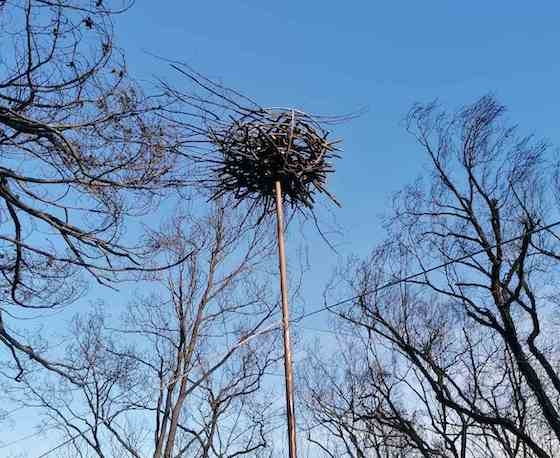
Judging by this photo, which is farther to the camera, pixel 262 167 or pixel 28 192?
pixel 28 192

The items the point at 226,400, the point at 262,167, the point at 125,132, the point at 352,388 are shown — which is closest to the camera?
the point at 262,167

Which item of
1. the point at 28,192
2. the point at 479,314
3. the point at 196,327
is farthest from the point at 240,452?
the point at 28,192

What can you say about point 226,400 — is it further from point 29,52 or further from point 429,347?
point 29,52

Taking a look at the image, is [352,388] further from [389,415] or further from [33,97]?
[33,97]

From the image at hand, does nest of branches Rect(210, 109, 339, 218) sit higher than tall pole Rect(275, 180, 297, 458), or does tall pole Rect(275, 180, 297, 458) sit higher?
nest of branches Rect(210, 109, 339, 218)

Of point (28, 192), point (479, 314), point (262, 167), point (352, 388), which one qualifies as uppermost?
point (352, 388)

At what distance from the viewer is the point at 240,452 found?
539 inches

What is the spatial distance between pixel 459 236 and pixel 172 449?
7.10 metres

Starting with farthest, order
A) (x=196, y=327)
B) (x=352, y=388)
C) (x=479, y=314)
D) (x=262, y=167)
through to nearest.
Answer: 1. (x=352, y=388)
2. (x=196, y=327)
3. (x=479, y=314)
4. (x=262, y=167)

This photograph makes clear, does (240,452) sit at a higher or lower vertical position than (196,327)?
lower

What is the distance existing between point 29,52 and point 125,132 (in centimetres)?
87

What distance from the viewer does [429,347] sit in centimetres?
1322

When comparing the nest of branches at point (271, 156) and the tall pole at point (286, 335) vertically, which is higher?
the nest of branches at point (271, 156)

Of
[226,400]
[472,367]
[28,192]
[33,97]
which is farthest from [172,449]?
[33,97]
